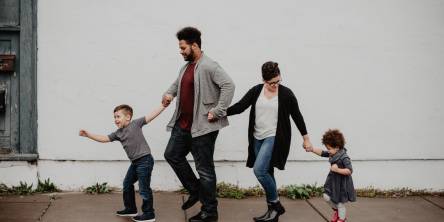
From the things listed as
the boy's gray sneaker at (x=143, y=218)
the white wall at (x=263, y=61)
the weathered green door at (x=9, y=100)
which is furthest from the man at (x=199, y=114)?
the weathered green door at (x=9, y=100)

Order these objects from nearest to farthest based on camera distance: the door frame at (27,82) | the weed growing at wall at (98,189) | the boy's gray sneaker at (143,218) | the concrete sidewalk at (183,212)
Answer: the boy's gray sneaker at (143,218) → the concrete sidewalk at (183,212) → the door frame at (27,82) → the weed growing at wall at (98,189)

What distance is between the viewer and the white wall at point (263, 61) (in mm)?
6008

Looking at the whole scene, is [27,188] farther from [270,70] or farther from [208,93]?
[270,70]

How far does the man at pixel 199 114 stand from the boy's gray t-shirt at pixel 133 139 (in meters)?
0.31

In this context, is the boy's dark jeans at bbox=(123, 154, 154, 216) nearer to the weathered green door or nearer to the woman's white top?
the woman's white top

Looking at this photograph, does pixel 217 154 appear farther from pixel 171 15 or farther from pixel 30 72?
pixel 30 72

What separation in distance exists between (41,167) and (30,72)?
1103mm

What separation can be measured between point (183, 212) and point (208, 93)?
1.36 metres

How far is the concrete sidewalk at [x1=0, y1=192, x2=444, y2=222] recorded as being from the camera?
17.2 ft

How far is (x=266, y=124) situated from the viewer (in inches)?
196

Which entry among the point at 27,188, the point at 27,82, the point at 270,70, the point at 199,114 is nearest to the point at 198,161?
the point at 199,114

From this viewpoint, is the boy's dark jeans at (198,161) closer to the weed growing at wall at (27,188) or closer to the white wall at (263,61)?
the white wall at (263,61)

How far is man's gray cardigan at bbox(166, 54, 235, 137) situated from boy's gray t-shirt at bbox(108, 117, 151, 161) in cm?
49

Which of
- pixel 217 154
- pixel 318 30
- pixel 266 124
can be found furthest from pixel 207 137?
pixel 318 30
